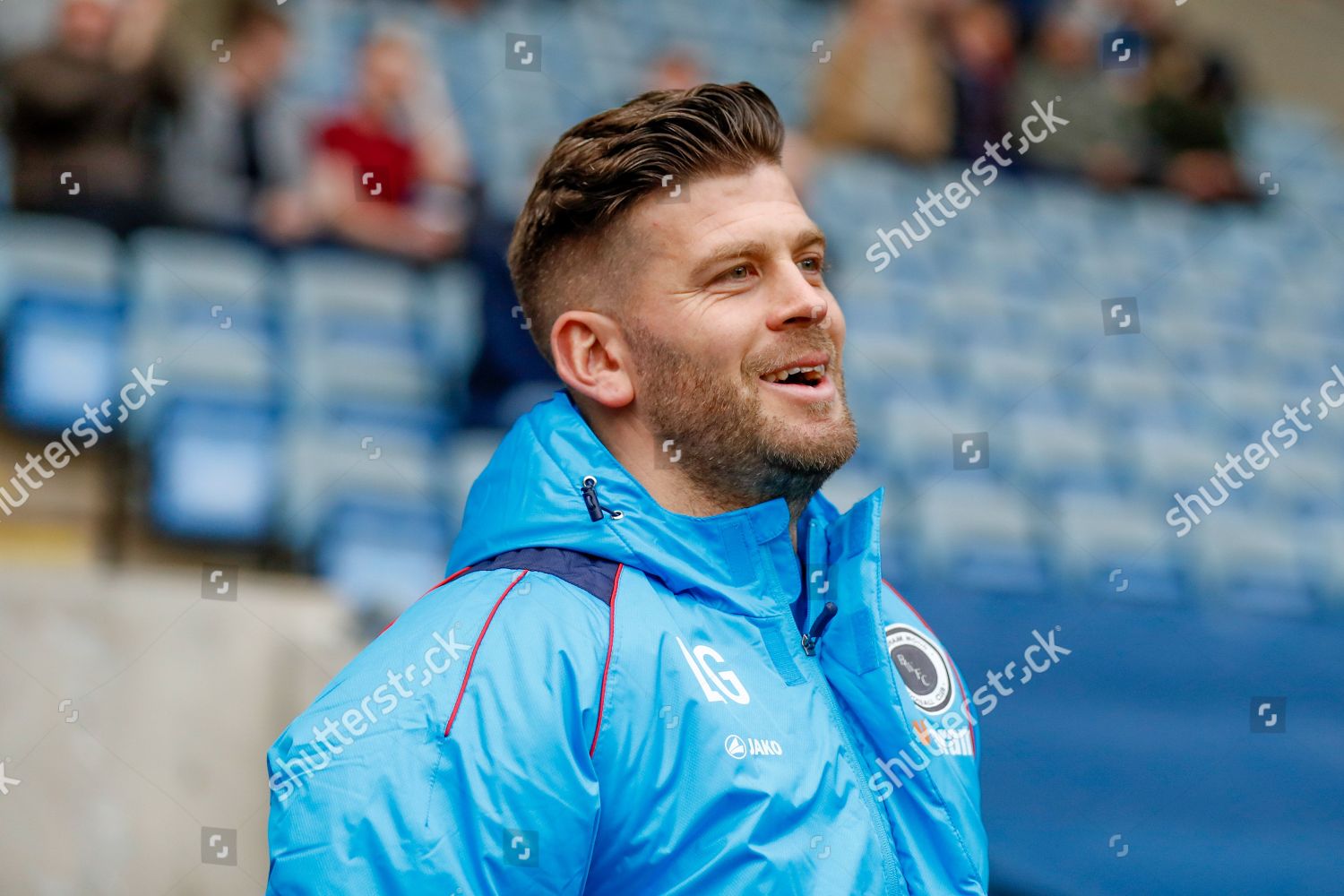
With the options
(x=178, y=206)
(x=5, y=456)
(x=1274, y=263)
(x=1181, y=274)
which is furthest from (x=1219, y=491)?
(x=5, y=456)

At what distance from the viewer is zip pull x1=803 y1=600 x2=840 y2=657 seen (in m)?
1.17

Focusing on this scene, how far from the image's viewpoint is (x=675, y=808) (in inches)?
38.6

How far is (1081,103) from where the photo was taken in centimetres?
573

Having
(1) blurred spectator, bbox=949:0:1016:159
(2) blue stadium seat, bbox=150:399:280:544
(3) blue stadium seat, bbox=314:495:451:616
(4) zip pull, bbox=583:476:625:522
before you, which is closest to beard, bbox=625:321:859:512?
(4) zip pull, bbox=583:476:625:522

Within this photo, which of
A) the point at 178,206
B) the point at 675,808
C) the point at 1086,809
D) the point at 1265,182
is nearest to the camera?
the point at 675,808

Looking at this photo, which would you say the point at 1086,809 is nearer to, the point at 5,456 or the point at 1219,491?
the point at 1219,491

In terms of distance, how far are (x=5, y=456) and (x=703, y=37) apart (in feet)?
11.6

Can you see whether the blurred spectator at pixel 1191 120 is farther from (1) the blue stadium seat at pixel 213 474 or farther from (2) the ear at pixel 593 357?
(2) the ear at pixel 593 357

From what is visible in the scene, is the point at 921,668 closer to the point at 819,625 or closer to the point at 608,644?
the point at 819,625

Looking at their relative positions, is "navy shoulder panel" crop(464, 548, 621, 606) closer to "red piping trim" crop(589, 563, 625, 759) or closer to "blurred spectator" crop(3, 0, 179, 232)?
"red piping trim" crop(589, 563, 625, 759)

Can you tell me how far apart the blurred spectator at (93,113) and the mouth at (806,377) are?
2733mm

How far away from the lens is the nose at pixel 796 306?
118 centimetres

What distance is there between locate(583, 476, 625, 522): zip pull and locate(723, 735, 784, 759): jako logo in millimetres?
235

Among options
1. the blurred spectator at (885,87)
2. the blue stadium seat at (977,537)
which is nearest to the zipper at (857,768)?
the blue stadium seat at (977,537)
